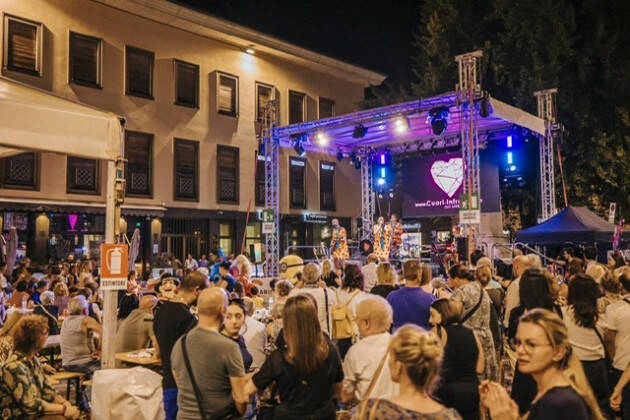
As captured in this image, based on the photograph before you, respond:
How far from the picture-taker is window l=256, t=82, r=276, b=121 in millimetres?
24078

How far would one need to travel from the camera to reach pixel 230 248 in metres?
23.0

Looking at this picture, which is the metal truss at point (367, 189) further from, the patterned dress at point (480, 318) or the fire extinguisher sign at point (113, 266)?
the fire extinguisher sign at point (113, 266)

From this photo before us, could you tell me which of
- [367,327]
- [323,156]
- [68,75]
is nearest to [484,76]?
[323,156]

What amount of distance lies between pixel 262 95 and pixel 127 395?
2027cm

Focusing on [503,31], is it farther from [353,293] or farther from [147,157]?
[353,293]

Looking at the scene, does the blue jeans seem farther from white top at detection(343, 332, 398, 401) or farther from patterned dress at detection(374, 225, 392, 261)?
patterned dress at detection(374, 225, 392, 261)

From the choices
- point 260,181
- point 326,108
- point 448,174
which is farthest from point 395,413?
point 326,108

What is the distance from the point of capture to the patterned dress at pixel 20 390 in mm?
4004

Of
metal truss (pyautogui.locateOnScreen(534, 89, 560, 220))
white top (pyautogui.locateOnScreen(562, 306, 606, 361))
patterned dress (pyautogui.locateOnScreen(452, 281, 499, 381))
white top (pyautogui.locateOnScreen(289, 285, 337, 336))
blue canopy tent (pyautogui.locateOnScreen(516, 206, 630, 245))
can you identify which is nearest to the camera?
white top (pyautogui.locateOnScreen(562, 306, 606, 361))

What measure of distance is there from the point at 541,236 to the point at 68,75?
590 inches

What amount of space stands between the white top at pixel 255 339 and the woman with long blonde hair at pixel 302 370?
2.21 metres

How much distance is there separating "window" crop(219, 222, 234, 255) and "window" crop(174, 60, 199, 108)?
481cm

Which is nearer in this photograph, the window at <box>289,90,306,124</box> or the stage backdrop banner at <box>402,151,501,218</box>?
the stage backdrop banner at <box>402,151,501,218</box>

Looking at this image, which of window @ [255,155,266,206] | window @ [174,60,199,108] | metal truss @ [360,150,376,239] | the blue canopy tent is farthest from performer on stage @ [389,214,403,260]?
window @ [174,60,199,108]
